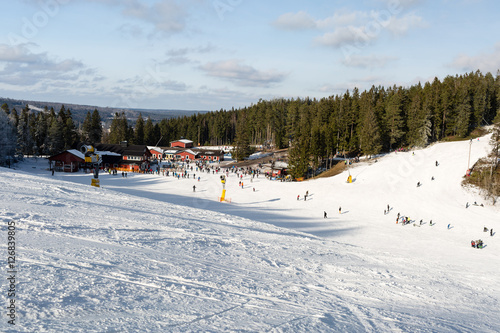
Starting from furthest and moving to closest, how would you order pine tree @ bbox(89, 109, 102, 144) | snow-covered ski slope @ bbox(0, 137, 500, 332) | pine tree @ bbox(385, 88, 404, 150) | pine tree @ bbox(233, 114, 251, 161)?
1. pine tree @ bbox(89, 109, 102, 144)
2. pine tree @ bbox(233, 114, 251, 161)
3. pine tree @ bbox(385, 88, 404, 150)
4. snow-covered ski slope @ bbox(0, 137, 500, 332)

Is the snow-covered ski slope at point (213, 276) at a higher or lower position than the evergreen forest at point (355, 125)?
lower

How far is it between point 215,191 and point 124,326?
35075 mm

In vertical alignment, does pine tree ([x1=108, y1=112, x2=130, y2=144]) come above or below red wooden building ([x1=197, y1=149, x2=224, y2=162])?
above

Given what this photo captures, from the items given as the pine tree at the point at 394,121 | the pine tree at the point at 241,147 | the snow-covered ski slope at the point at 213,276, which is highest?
the pine tree at the point at 394,121

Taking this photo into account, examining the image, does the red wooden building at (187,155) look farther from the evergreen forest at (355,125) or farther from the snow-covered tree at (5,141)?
the snow-covered tree at (5,141)

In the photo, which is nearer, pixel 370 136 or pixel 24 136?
pixel 370 136

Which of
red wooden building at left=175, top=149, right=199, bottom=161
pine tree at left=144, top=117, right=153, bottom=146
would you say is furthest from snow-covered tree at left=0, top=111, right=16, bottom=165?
pine tree at left=144, top=117, right=153, bottom=146

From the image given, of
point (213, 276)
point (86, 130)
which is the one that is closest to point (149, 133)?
point (86, 130)

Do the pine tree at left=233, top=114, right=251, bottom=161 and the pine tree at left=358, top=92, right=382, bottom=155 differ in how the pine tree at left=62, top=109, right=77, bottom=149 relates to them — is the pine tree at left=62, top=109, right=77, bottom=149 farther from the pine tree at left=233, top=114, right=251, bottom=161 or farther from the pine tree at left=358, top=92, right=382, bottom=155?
the pine tree at left=358, top=92, right=382, bottom=155

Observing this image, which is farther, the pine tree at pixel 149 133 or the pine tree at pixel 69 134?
the pine tree at pixel 149 133

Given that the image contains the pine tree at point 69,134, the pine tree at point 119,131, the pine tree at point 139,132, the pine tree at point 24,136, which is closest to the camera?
the pine tree at point 24,136

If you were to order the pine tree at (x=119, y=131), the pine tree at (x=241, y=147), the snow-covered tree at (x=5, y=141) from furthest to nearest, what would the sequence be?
the pine tree at (x=119, y=131), the pine tree at (x=241, y=147), the snow-covered tree at (x=5, y=141)

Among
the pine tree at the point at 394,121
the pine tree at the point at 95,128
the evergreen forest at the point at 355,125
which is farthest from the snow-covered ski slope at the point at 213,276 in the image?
the pine tree at the point at 95,128

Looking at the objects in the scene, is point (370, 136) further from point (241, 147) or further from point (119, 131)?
point (119, 131)
